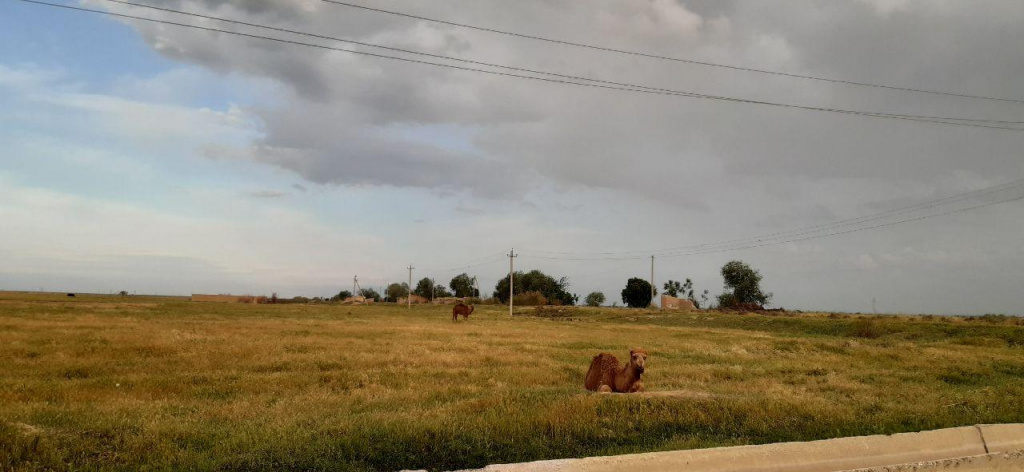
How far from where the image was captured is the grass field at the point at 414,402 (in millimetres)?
7641

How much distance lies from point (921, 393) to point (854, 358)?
1032cm

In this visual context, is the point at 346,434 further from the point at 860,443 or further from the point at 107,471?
the point at 860,443

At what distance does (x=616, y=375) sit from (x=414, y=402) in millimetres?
4283

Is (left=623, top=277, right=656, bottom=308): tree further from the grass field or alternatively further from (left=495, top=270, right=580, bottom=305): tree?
the grass field

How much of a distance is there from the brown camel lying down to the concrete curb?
184 inches

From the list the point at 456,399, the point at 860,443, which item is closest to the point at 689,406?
the point at 860,443

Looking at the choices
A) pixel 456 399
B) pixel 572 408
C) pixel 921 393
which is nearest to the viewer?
pixel 572 408

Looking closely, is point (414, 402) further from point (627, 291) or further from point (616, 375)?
point (627, 291)

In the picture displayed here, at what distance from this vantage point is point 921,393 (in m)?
13.9

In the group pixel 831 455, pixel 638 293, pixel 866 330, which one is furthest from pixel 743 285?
pixel 831 455

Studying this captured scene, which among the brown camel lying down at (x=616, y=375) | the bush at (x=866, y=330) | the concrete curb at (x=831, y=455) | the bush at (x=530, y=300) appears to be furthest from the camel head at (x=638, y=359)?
the bush at (x=530, y=300)

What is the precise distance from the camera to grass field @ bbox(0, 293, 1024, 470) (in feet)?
25.1

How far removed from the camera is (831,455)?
7621 millimetres

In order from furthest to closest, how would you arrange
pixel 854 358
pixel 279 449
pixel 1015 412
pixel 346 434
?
1. pixel 854 358
2. pixel 1015 412
3. pixel 346 434
4. pixel 279 449
